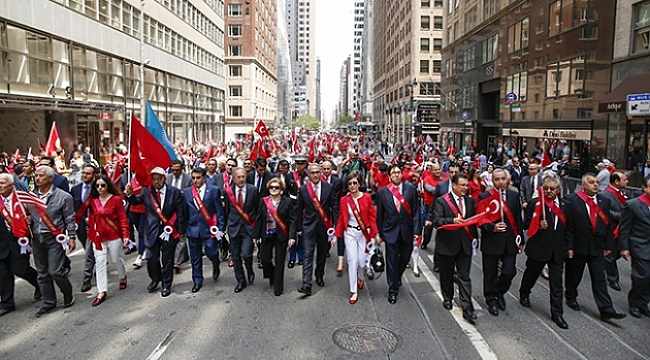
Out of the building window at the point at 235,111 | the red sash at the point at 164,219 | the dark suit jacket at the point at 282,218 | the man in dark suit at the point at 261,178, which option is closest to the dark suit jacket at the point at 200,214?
the red sash at the point at 164,219

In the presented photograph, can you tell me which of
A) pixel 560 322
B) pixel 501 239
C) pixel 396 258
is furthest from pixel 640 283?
pixel 396 258

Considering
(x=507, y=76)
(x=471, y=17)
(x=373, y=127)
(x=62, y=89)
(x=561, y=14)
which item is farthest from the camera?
(x=373, y=127)

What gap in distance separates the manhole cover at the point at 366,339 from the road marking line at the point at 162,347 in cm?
182

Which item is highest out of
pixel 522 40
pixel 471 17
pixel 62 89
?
pixel 471 17

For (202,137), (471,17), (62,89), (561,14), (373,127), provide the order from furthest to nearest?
(373,127) < (202,137) < (471,17) < (561,14) < (62,89)

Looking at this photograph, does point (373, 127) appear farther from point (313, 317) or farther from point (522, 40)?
point (313, 317)

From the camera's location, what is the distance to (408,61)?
7219 cm

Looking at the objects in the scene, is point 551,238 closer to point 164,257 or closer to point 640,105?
point 164,257

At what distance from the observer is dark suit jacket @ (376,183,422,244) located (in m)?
6.77

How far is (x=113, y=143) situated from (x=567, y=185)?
27.7 meters

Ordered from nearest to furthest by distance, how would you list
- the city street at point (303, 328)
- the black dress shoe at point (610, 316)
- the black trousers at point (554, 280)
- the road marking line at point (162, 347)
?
the road marking line at point (162, 347), the city street at point (303, 328), the black trousers at point (554, 280), the black dress shoe at point (610, 316)

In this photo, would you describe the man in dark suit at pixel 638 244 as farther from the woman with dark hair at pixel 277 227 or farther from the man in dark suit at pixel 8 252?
the man in dark suit at pixel 8 252

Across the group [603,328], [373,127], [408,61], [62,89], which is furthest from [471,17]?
[373,127]

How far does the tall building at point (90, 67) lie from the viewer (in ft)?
70.1
